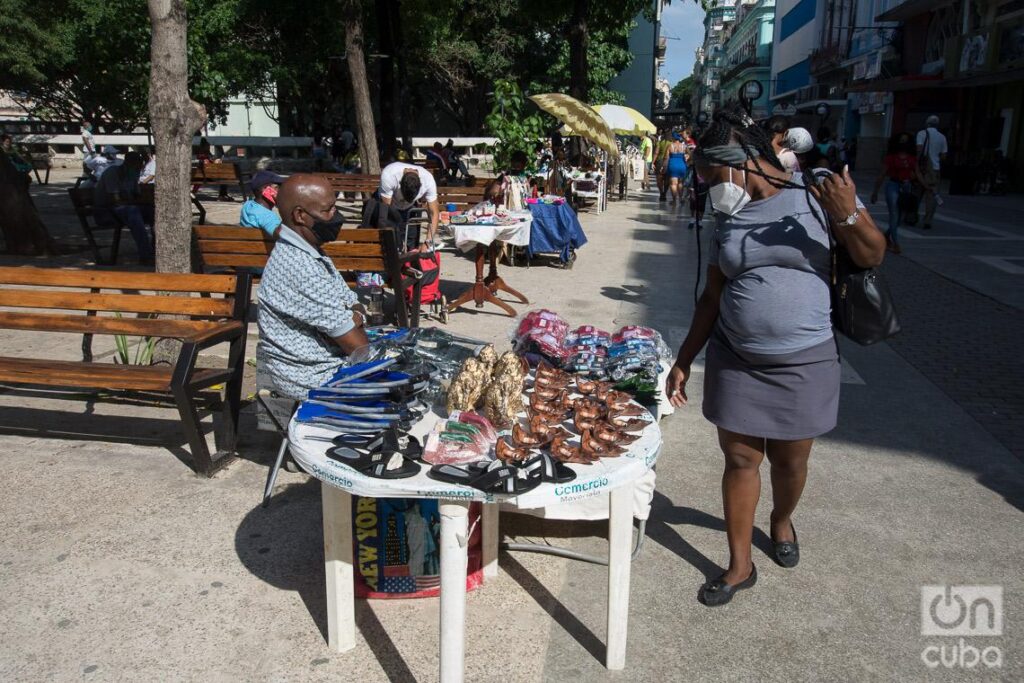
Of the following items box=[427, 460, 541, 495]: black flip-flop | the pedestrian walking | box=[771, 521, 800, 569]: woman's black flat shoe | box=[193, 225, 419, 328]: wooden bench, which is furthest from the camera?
the pedestrian walking

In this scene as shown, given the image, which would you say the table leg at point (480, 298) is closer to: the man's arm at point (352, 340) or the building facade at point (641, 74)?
the man's arm at point (352, 340)

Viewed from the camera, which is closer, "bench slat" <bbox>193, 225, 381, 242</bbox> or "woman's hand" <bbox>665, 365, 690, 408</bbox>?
→ "woman's hand" <bbox>665, 365, 690, 408</bbox>

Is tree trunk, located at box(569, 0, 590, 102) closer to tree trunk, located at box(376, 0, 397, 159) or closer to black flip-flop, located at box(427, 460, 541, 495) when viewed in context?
tree trunk, located at box(376, 0, 397, 159)

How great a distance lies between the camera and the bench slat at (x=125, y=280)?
15.5ft

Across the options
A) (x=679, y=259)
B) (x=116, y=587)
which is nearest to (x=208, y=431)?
(x=116, y=587)

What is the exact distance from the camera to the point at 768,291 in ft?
9.41

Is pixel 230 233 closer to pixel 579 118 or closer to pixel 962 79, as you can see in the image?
pixel 579 118

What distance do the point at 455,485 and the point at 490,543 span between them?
3.74ft

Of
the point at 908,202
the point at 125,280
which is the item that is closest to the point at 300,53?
the point at 908,202

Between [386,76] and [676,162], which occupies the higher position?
[386,76]

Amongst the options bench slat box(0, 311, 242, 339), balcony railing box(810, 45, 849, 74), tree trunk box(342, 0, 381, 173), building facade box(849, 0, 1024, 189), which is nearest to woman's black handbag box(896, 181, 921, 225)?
tree trunk box(342, 0, 381, 173)

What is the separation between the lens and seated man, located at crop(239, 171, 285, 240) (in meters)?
6.66

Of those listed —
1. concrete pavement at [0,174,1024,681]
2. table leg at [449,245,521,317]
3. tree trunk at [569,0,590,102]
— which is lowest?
concrete pavement at [0,174,1024,681]

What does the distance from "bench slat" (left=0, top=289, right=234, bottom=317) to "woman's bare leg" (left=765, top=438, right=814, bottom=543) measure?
3116mm
